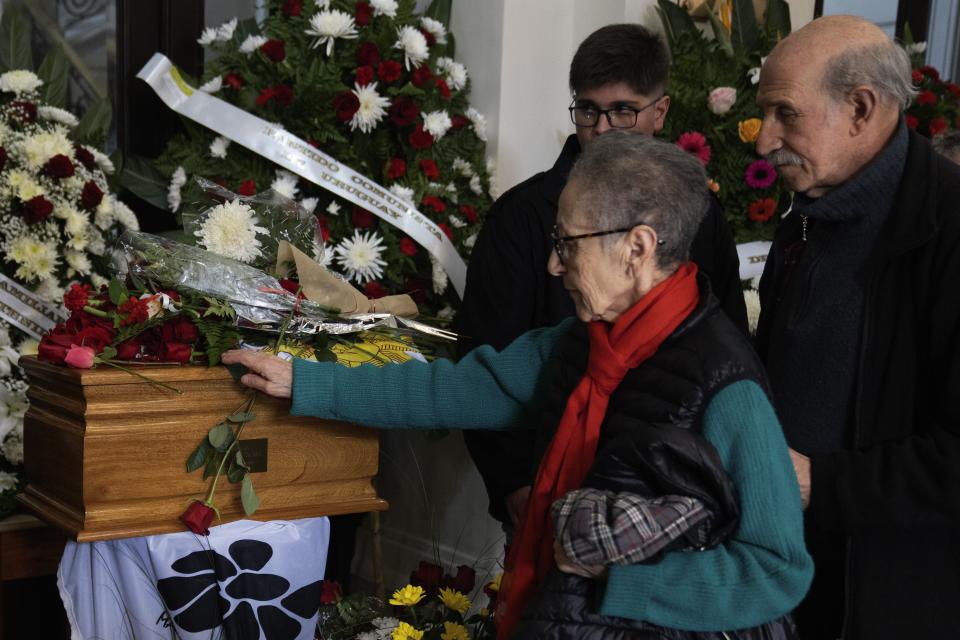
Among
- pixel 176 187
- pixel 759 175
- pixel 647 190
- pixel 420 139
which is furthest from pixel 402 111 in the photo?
pixel 647 190

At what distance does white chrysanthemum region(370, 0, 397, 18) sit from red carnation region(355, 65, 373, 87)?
0.62ft

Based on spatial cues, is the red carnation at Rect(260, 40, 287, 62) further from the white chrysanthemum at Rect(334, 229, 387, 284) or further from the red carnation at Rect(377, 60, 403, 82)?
the white chrysanthemum at Rect(334, 229, 387, 284)

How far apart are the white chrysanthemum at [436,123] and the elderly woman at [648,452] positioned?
155cm

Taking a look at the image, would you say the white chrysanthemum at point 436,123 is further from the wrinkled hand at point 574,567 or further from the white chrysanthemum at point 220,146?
the wrinkled hand at point 574,567

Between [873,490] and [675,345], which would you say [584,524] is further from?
[873,490]

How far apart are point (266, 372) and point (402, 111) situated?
4.20 feet

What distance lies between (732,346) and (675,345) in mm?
78

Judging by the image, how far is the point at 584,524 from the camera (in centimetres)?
Answer: 137

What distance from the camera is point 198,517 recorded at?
2.13 metres

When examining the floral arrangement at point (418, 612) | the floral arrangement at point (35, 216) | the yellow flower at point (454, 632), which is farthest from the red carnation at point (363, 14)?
the yellow flower at point (454, 632)

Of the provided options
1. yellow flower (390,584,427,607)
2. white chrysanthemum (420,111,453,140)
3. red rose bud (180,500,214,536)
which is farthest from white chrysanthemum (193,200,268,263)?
white chrysanthemum (420,111,453,140)

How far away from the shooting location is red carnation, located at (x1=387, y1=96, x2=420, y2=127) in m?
3.16

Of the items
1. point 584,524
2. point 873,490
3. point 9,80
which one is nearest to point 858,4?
point 9,80

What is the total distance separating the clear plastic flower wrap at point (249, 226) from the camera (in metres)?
2.35
